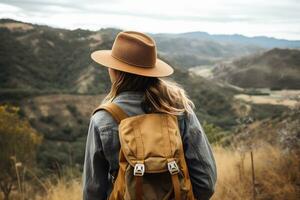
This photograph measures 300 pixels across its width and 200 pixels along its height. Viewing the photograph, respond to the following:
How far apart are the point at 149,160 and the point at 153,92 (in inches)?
12.7

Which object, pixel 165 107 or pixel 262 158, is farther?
pixel 262 158

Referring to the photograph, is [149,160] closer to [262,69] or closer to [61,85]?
[61,85]

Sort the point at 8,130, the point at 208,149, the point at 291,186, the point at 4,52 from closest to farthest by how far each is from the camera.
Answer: the point at 208,149
the point at 291,186
the point at 8,130
the point at 4,52

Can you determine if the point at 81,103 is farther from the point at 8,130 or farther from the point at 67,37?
the point at 67,37

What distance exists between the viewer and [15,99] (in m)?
44.9

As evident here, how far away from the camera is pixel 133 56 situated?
6.36 feet

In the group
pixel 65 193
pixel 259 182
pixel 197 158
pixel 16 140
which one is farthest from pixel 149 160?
pixel 16 140

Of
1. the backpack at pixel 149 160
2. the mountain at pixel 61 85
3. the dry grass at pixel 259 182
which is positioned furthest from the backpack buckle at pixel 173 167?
the mountain at pixel 61 85

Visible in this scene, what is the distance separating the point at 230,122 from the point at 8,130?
2668 centimetres

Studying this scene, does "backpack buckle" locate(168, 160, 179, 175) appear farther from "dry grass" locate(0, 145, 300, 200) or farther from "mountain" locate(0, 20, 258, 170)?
"mountain" locate(0, 20, 258, 170)

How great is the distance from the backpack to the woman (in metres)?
0.06

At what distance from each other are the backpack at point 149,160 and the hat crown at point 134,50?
0.80ft

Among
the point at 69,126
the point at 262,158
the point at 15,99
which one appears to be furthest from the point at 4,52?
the point at 262,158

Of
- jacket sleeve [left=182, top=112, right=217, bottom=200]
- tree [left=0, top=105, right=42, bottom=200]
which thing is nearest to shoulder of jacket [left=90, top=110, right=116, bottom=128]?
jacket sleeve [left=182, top=112, right=217, bottom=200]
